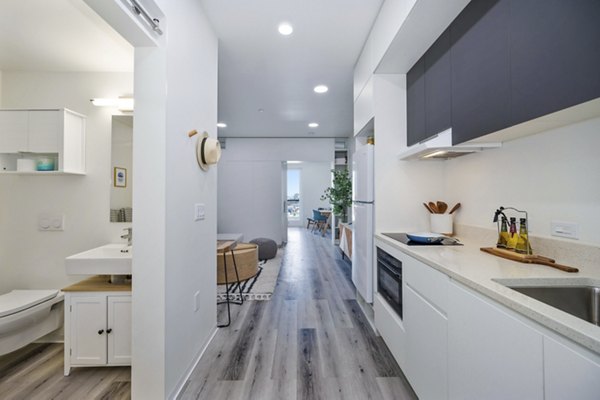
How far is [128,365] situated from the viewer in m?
1.76

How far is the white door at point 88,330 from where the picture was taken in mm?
1717

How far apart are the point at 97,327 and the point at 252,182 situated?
4.71 metres

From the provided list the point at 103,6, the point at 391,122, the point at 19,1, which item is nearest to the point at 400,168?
the point at 391,122

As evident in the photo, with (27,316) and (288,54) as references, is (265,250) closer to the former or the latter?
(27,316)

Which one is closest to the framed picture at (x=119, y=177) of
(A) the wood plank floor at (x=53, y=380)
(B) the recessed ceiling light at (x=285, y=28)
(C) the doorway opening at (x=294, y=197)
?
(A) the wood plank floor at (x=53, y=380)

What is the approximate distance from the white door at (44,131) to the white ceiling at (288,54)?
1.59 metres

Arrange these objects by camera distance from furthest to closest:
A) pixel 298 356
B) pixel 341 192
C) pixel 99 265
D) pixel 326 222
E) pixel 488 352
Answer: pixel 326 222 < pixel 341 192 < pixel 298 356 < pixel 99 265 < pixel 488 352

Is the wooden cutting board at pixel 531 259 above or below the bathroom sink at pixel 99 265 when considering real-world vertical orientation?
above

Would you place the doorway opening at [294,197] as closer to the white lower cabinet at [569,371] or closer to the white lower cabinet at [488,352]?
the white lower cabinet at [488,352]

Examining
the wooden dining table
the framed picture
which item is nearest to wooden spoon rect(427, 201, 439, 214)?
the framed picture

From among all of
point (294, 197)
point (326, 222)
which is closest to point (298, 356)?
point (326, 222)

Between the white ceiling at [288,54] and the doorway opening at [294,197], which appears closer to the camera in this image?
the white ceiling at [288,54]

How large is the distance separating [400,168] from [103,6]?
223 cm

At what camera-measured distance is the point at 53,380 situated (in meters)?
1.71
